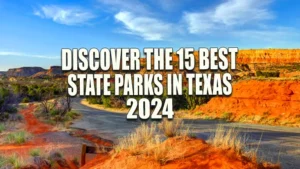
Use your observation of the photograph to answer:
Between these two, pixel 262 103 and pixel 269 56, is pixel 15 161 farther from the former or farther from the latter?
pixel 269 56

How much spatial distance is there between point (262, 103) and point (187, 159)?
1685cm


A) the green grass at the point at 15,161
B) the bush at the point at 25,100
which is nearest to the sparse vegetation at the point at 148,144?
the green grass at the point at 15,161

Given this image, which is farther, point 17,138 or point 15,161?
point 17,138

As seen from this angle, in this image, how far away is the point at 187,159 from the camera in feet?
22.5

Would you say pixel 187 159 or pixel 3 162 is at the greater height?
pixel 187 159

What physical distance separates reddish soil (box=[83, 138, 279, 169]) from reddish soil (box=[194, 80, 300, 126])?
1295cm

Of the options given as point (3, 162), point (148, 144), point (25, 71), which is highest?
point (25, 71)

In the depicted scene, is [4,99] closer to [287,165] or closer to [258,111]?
[258,111]

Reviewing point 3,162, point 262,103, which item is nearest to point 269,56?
point 262,103

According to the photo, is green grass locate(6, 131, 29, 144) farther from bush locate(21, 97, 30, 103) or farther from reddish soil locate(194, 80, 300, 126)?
bush locate(21, 97, 30, 103)

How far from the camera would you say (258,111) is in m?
21.8

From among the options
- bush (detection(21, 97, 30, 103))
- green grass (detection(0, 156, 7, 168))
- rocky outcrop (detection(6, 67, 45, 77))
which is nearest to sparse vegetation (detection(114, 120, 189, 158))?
green grass (detection(0, 156, 7, 168))

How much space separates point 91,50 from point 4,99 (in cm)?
1317

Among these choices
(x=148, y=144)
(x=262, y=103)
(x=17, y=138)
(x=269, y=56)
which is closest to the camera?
(x=148, y=144)
